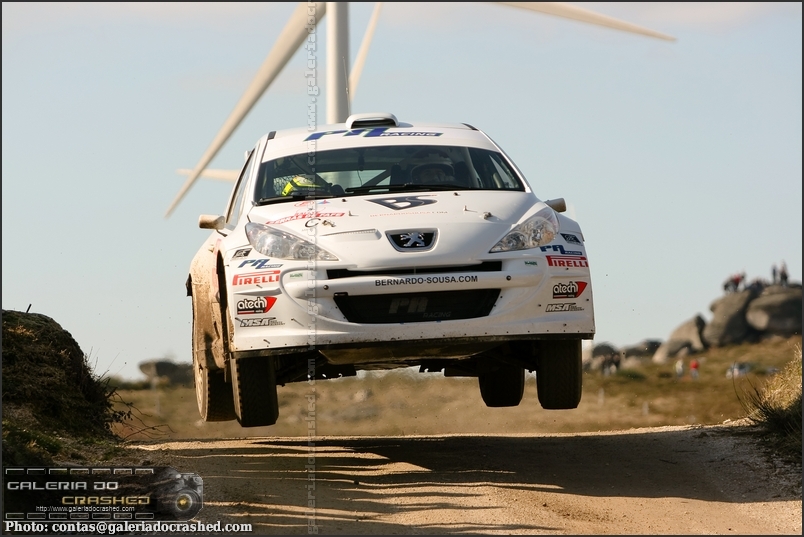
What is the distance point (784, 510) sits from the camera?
712cm

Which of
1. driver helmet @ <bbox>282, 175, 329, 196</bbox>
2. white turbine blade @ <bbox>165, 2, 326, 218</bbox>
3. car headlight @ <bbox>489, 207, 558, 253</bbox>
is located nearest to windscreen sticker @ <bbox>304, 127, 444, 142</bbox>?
driver helmet @ <bbox>282, 175, 329, 196</bbox>

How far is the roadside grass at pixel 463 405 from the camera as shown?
13461 mm

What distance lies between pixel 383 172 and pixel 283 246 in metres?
1.54

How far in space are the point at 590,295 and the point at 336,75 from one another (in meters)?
11.6

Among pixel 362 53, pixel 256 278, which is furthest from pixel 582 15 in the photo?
pixel 256 278

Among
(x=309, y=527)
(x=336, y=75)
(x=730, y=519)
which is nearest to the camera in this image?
(x=309, y=527)

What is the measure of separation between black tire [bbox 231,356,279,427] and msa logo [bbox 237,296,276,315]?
0.32 metres

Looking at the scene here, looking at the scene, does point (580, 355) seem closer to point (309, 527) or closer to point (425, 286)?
point (425, 286)

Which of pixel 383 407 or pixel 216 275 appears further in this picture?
pixel 383 407

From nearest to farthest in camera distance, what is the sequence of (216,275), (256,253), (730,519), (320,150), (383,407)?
(730,519)
(256,253)
(216,275)
(320,150)
(383,407)

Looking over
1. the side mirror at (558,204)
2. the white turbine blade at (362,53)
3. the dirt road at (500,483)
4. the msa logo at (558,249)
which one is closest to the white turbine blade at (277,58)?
the white turbine blade at (362,53)

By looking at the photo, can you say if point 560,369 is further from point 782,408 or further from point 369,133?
point 782,408

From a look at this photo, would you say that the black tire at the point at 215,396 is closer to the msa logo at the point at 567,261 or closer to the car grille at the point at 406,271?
the car grille at the point at 406,271

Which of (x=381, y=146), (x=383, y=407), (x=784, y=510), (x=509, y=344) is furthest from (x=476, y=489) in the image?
(x=383, y=407)
